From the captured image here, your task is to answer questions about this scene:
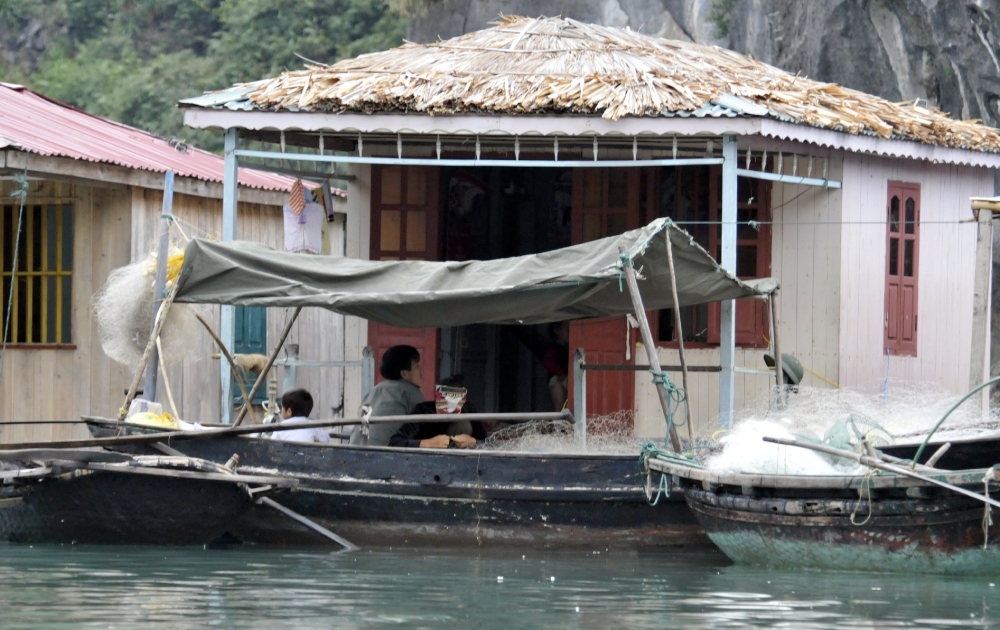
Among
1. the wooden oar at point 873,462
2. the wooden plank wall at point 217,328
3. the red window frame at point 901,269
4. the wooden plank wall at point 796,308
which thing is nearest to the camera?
the wooden oar at point 873,462

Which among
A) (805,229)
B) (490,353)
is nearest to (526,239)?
(490,353)

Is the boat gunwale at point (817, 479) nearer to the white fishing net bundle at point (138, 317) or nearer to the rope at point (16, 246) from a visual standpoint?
the white fishing net bundle at point (138, 317)

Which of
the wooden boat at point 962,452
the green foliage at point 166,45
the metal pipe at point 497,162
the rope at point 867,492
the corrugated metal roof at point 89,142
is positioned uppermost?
the green foliage at point 166,45

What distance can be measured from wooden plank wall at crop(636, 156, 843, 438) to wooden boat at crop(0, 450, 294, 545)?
4.19 metres

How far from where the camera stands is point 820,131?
11.6 metres

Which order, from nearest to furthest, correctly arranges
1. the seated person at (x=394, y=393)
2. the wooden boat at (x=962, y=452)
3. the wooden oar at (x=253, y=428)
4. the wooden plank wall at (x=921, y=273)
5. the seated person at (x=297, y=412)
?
the wooden boat at (x=962, y=452)
the wooden oar at (x=253, y=428)
the seated person at (x=394, y=393)
the seated person at (x=297, y=412)
the wooden plank wall at (x=921, y=273)

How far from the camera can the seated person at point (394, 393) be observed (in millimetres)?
11070

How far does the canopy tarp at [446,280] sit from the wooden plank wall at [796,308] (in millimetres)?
2054

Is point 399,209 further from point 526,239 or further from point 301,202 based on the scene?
point 526,239

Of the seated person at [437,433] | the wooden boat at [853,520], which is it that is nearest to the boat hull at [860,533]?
the wooden boat at [853,520]

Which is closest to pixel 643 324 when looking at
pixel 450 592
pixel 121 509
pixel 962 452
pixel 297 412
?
pixel 962 452

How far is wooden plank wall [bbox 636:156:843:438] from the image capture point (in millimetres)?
12531

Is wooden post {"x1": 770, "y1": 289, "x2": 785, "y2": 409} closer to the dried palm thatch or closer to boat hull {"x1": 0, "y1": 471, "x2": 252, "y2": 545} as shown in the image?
the dried palm thatch

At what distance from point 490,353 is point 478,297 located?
16.8 feet
